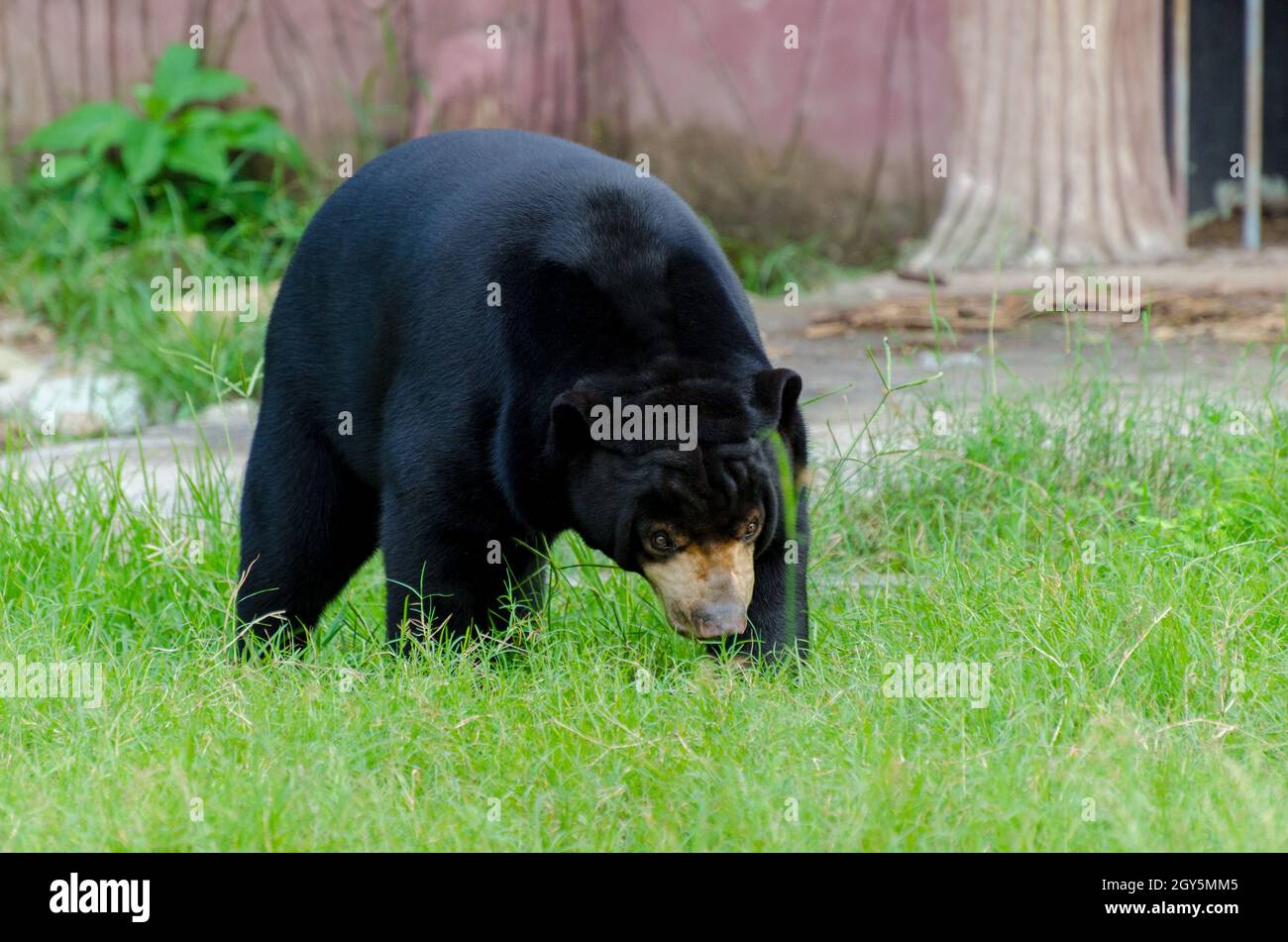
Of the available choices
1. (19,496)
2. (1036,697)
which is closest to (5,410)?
(19,496)

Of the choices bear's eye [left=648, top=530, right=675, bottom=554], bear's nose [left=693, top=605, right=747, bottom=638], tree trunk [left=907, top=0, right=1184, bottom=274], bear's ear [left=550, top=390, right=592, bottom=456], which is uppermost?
tree trunk [left=907, top=0, right=1184, bottom=274]

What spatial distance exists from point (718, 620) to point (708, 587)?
71mm

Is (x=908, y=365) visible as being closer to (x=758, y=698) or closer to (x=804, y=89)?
(x=804, y=89)

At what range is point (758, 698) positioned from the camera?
3.60 metres

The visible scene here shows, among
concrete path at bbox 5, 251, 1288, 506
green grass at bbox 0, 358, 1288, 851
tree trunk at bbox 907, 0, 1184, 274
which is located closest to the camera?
green grass at bbox 0, 358, 1288, 851

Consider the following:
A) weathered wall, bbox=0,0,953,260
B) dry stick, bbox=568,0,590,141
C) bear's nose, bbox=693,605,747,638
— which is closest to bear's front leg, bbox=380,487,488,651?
bear's nose, bbox=693,605,747,638

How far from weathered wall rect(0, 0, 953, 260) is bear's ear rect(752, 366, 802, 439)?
528 cm

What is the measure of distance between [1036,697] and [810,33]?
Answer: 5863 millimetres

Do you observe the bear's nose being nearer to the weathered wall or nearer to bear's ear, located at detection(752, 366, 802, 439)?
bear's ear, located at detection(752, 366, 802, 439)

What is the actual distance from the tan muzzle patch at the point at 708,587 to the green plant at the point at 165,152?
5360mm

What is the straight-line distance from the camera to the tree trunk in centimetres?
852

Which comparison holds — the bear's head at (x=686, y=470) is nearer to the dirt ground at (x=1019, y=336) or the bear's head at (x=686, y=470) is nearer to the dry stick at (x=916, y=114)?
the dirt ground at (x=1019, y=336)

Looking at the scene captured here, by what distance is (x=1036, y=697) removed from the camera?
356 cm

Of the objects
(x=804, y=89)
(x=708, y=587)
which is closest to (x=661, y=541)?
(x=708, y=587)
